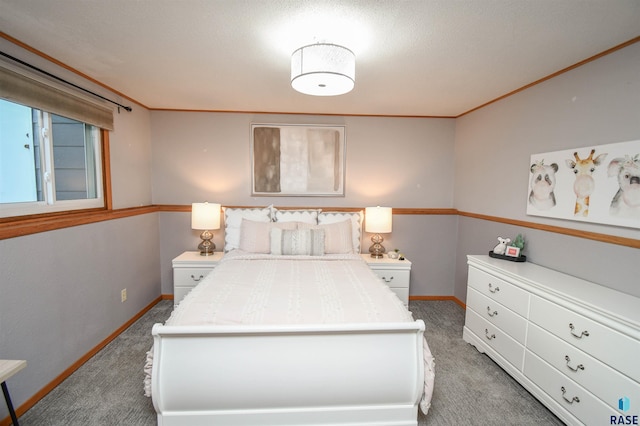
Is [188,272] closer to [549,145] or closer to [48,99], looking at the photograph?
[48,99]

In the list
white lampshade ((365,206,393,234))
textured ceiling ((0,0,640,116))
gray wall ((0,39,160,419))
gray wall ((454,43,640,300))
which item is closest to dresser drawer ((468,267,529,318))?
gray wall ((454,43,640,300))

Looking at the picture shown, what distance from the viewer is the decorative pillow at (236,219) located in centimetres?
335

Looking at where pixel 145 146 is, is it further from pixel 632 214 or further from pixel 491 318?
pixel 632 214

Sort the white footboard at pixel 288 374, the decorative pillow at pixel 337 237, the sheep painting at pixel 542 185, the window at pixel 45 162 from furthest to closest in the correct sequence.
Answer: the decorative pillow at pixel 337 237
the sheep painting at pixel 542 185
the window at pixel 45 162
the white footboard at pixel 288 374

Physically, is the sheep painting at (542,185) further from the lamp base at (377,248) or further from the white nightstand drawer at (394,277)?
the lamp base at (377,248)

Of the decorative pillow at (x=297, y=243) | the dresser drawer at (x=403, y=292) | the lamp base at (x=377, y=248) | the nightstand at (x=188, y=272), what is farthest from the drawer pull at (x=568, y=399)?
the nightstand at (x=188, y=272)

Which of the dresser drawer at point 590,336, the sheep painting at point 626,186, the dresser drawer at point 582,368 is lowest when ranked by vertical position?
the dresser drawer at point 582,368

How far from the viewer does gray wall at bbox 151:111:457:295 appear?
3.59 meters

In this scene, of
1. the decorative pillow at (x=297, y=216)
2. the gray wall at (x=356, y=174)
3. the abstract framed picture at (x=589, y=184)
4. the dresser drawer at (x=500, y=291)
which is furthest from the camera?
the gray wall at (x=356, y=174)

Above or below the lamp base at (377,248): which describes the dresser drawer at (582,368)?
below

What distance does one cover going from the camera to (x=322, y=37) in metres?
1.76

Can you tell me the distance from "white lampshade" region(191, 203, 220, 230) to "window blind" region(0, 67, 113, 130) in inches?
44.3

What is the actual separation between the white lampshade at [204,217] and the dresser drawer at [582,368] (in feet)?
9.94

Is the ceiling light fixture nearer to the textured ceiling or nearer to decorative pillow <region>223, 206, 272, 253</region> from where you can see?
the textured ceiling
